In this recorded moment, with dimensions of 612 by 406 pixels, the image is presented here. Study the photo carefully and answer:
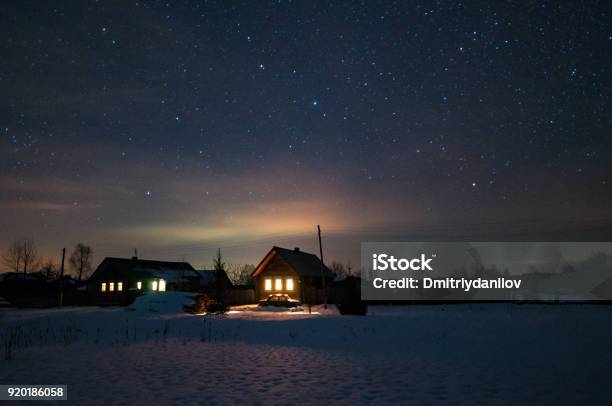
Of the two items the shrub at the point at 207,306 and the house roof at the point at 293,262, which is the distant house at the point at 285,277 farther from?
the shrub at the point at 207,306

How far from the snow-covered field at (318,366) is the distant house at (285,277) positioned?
27026 millimetres

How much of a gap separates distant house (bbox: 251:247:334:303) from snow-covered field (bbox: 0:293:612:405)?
2703cm

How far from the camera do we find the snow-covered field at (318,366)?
330 inches

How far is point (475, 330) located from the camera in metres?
20.8

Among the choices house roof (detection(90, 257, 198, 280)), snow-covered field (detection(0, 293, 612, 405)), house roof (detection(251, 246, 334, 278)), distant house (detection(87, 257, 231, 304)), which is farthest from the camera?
house roof (detection(90, 257, 198, 280))

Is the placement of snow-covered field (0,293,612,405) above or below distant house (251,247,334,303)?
below

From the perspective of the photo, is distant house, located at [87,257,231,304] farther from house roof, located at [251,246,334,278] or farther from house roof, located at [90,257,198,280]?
house roof, located at [251,246,334,278]

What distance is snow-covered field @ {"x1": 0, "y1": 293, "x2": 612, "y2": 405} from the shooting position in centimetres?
839

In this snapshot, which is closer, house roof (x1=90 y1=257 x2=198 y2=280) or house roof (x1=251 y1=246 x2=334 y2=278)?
house roof (x1=251 y1=246 x2=334 y2=278)

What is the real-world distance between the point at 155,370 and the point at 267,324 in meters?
12.6

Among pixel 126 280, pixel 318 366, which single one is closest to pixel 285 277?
pixel 126 280

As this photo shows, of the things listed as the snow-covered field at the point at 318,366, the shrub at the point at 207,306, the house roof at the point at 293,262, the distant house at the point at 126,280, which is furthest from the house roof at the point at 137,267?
the snow-covered field at the point at 318,366

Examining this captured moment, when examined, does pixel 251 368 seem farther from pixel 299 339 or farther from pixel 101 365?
pixel 299 339

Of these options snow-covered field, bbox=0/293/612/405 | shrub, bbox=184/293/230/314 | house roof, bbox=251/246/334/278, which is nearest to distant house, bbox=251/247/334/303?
house roof, bbox=251/246/334/278
